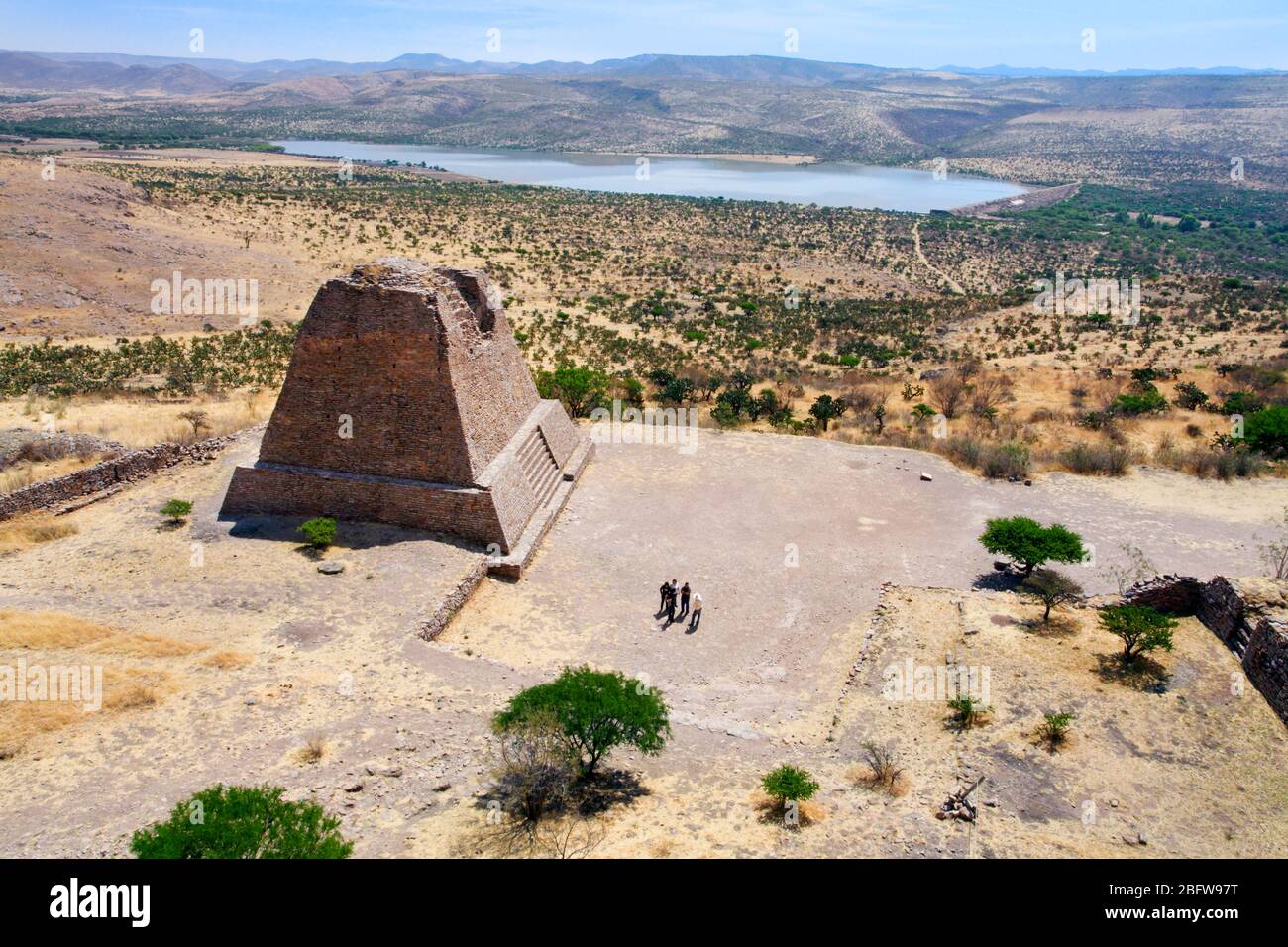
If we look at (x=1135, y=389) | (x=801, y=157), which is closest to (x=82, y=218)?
(x=1135, y=389)

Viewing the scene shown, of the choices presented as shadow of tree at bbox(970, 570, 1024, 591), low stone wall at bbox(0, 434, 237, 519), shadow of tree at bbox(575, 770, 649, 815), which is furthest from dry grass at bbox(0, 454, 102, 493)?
shadow of tree at bbox(970, 570, 1024, 591)

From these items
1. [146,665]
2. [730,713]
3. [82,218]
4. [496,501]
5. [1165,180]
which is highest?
[1165,180]

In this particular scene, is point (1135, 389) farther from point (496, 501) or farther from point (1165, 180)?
point (1165, 180)

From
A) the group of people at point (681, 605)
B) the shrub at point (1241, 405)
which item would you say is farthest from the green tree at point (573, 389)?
the shrub at point (1241, 405)

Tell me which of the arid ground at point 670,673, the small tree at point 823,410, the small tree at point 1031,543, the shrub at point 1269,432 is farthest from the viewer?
the small tree at point 823,410

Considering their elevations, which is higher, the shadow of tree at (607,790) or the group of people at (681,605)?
the group of people at (681,605)

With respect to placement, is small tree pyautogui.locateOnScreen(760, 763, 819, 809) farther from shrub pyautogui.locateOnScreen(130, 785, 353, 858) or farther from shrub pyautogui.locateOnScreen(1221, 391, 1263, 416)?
shrub pyautogui.locateOnScreen(1221, 391, 1263, 416)

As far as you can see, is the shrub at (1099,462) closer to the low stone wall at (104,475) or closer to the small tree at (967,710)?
the small tree at (967,710)

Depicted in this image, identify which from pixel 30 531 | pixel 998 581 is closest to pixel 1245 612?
pixel 998 581

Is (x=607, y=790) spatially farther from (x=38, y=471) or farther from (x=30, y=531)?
(x=38, y=471)
